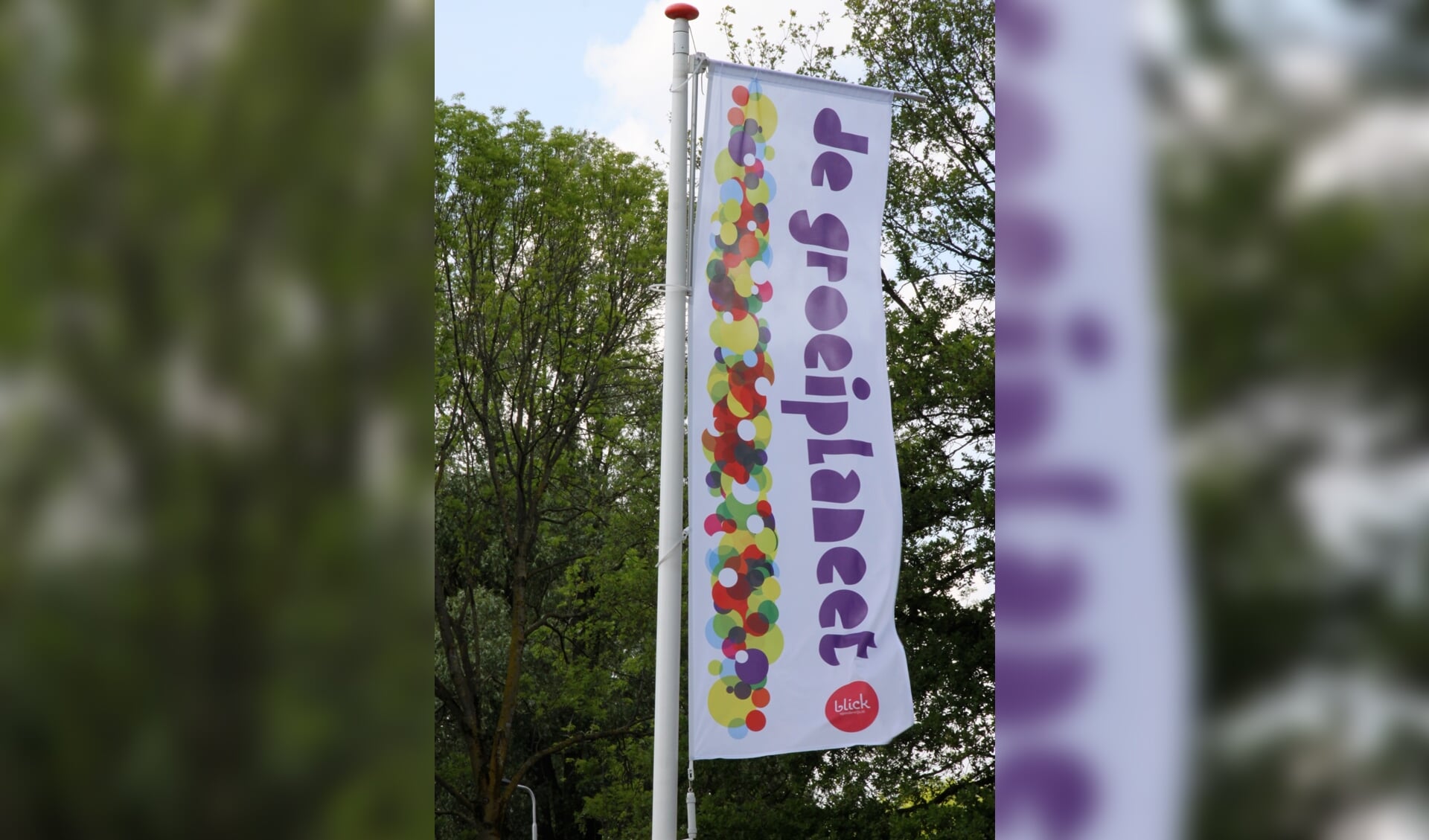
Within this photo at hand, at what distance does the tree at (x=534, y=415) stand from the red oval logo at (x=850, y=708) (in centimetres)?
1105

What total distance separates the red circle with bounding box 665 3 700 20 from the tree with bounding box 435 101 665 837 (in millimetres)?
10522

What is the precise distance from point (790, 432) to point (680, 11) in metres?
2.64

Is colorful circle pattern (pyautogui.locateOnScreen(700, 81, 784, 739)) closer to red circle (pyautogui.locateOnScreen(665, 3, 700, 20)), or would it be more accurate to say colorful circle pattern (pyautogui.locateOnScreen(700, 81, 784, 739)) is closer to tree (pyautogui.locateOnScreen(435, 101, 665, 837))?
red circle (pyautogui.locateOnScreen(665, 3, 700, 20))

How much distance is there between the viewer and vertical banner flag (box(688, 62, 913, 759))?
5.71 m

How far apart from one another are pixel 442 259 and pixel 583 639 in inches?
236

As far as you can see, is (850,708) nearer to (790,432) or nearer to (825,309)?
(790,432)

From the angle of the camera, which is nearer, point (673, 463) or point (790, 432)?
point (790, 432)
